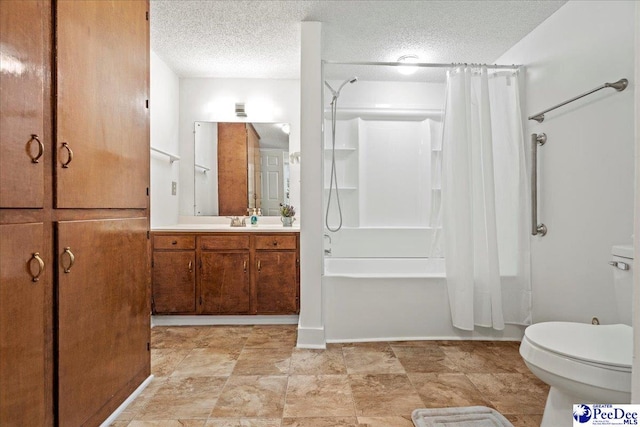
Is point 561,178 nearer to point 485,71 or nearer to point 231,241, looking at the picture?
point 485,71

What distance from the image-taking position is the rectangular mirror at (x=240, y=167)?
3676mm

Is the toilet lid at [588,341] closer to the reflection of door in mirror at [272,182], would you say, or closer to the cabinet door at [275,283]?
the cabinet door at [275,283]

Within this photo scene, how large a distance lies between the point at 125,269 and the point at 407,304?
6.24ft

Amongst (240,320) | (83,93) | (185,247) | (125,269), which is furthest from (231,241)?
(83,93)

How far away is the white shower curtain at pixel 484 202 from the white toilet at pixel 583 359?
94cm

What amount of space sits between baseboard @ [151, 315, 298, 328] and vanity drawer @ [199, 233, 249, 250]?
2.05 ft

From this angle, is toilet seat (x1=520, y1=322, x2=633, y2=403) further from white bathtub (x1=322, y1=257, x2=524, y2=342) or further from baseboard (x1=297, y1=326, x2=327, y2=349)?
baseboard (x1=297, y1=326, x2=327, y2=349)

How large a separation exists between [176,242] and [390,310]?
1.87m

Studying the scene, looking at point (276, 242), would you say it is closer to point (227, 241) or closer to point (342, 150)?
point (227, 241)

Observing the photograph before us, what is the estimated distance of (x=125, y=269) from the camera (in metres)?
1.76

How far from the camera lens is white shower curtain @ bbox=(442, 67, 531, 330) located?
255cm

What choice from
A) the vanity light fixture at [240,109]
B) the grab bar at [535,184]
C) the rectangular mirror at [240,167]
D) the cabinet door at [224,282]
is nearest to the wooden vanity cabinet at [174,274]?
the cabinet door at [224,282]

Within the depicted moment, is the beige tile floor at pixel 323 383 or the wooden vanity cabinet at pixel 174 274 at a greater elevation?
the wooden vanity cabinet at pixel 174 274

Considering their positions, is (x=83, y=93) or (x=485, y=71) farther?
(x=485, y=71)
